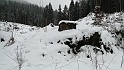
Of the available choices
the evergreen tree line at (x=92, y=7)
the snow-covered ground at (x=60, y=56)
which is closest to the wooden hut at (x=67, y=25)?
the snow-covered ground at (x=60, y=56)

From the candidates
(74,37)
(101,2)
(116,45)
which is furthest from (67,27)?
(101,2)

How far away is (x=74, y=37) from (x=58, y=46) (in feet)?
2.84

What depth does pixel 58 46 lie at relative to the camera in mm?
5426

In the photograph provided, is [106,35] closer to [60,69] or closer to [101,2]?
[60,69]

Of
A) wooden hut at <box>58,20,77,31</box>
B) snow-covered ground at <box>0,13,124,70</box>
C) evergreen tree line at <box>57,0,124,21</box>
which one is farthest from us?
evergreen tree line at <box>57,0,124,21</box>

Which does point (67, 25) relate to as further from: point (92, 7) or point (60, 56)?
point (92, 7)

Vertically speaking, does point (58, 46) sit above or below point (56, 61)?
above

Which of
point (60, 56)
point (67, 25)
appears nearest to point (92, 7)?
point (67, 25)

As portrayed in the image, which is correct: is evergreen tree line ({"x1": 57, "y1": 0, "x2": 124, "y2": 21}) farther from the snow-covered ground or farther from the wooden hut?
the snow-covered ground

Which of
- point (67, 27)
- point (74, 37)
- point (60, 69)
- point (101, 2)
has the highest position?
point (101, 2)

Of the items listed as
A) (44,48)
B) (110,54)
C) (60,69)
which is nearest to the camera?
(60,69)

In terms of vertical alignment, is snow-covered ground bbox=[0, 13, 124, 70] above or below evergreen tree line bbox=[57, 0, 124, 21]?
below

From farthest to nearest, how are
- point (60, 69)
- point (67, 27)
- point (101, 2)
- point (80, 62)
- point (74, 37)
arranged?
point (101, 2) → point (67, 27) → point (74, 37) → point (80, 62) → point (60, 69)

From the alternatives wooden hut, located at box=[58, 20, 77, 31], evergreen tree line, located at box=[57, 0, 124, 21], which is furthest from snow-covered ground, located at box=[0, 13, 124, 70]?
evergreen tree line, located at box=[57, 0, 124, 21]
